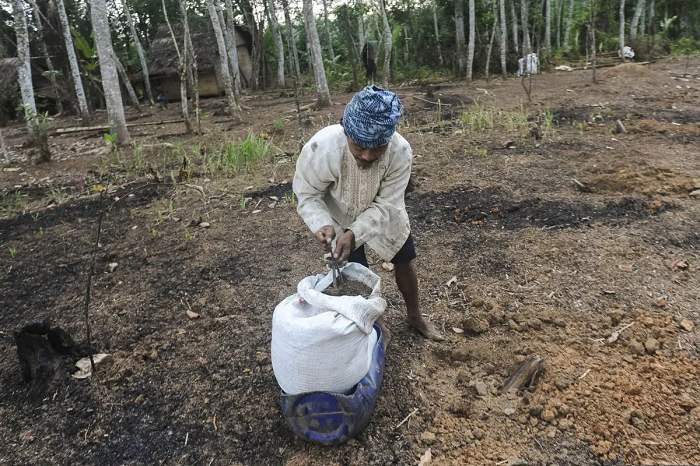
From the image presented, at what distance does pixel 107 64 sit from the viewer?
282 inches

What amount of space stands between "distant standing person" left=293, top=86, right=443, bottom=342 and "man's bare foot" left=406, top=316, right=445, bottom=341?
382 millimetres

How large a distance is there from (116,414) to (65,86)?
13.6 meters

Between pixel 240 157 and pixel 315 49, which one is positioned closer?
pixel 240 157

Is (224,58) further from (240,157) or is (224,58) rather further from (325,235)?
(325,235)

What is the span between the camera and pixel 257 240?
12.3 ft

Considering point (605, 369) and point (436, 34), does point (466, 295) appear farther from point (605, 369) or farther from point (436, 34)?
point (436, 34)

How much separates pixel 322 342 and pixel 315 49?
8940 millimetres

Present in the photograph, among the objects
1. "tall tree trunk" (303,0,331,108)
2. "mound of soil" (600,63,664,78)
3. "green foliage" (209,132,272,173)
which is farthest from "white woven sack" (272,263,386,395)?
"mound of soil" (600,63,664,78)

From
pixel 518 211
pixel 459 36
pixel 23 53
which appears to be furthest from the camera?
pixel 459 36

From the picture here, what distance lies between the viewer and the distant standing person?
72.9 inches

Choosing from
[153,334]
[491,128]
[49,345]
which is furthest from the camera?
[491,128]

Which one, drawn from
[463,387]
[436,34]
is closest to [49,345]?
[463,387]

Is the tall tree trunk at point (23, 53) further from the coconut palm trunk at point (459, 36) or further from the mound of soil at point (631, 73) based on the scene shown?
the coconut palm trunk at point (459, 36)

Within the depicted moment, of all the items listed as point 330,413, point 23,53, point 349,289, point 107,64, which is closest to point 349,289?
point 349,289
